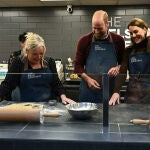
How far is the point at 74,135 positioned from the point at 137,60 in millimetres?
1325

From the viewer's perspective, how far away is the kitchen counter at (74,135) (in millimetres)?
1397

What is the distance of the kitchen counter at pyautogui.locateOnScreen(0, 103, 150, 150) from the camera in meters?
1.40

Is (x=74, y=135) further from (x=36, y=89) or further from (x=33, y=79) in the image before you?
(x=36, y=89)

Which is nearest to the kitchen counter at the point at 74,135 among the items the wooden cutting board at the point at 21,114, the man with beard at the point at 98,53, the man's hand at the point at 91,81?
the wooden cutting board at the point at 21,114

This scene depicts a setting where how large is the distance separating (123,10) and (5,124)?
152 inches

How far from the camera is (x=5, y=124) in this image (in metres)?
1.67

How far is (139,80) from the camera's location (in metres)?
2.20

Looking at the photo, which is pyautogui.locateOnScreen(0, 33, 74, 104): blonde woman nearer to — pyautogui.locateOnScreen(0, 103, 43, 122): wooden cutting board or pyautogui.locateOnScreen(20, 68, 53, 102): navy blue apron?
pyautogui.locateOnScreen(20, 68, 53, 102): navy blue apron

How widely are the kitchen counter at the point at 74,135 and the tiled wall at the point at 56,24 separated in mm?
3570

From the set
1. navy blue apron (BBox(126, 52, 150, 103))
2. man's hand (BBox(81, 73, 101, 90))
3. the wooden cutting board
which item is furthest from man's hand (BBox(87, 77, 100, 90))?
the wooden cutting board

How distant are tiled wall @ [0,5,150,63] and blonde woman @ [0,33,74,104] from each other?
2.67m

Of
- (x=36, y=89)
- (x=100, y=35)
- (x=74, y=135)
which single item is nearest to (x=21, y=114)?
(x=74, y=135)

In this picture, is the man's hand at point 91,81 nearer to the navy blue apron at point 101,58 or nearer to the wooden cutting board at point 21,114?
the navy blue apron at point 101,58

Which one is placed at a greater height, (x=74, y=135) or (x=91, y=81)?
(x=91, y=81)
